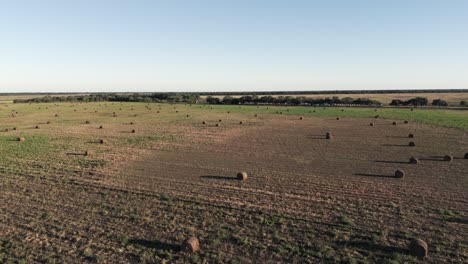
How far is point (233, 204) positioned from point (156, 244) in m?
4.35

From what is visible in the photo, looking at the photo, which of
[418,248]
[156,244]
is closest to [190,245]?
[156,244]

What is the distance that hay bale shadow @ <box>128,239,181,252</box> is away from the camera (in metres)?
10.4

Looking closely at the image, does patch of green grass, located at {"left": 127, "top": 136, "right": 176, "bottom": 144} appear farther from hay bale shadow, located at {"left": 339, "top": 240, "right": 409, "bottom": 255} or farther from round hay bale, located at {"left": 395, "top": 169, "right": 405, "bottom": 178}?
hay bale shadow, located at {"left": 339, "top": 240, "right": 409, "bottom": 255}

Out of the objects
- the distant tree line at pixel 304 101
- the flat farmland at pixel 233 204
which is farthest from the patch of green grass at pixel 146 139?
the distant tree line at pixel 304 101

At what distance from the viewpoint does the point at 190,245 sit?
32.9 ft

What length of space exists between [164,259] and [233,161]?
13.4 metres

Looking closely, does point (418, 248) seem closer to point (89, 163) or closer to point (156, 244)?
point (156, 244)

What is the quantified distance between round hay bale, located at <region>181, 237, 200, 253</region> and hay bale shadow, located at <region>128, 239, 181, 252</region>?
0.28m

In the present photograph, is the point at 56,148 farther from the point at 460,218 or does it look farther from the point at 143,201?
the point at 460,218

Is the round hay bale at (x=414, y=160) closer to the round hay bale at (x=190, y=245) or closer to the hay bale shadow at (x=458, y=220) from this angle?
the hay bale shadow at (x=458, y=220)

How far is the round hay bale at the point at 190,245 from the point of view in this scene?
32.9 ft

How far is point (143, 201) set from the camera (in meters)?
14.6

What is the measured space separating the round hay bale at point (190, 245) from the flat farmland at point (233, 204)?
207 mm

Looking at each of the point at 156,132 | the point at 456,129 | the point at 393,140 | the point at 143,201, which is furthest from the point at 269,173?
the point at 456,129
